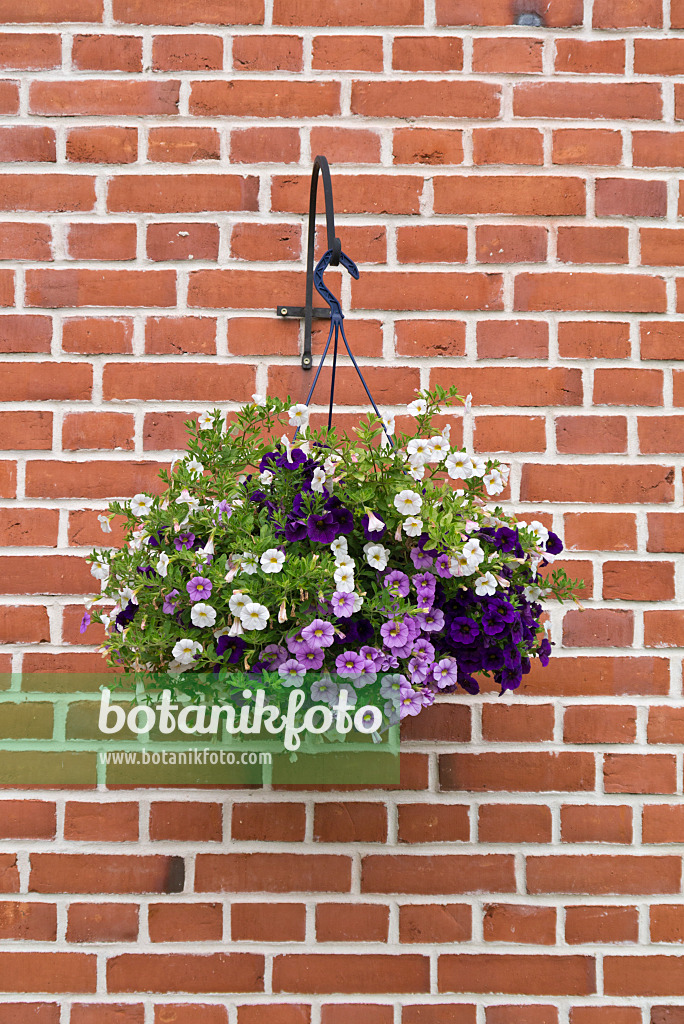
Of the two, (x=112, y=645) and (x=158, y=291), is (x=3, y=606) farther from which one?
(x=158, y=291)

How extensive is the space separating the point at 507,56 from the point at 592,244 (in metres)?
0.36

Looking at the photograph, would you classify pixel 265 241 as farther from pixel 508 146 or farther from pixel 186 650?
pixel 186 650

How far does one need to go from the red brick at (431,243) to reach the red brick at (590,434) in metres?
0.35

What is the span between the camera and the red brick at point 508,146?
1337 mm

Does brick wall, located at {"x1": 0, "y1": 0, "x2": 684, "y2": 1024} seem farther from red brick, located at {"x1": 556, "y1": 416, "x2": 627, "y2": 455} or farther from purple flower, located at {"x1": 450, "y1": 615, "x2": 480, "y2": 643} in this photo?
purple flower, located at {"x1": 450, "y1": 615, "x2": 480, "y2": 643}

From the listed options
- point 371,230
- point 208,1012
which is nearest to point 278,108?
point 371,230

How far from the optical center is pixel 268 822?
4.19 ft

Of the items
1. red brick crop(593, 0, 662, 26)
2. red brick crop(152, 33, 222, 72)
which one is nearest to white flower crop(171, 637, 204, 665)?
red brick crop(152, 33, 222, 72)

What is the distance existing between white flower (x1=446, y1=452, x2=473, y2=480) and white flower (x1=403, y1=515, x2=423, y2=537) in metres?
0.09

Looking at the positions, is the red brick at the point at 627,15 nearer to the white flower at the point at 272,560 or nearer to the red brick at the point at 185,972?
the white flower at the point at 272,560

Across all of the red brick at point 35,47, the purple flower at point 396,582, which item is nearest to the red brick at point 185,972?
the purple flower at point 396,582

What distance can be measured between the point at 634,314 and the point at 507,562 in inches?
24.3

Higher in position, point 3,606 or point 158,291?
point 158,291

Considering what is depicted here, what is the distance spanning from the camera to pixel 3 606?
131cm
